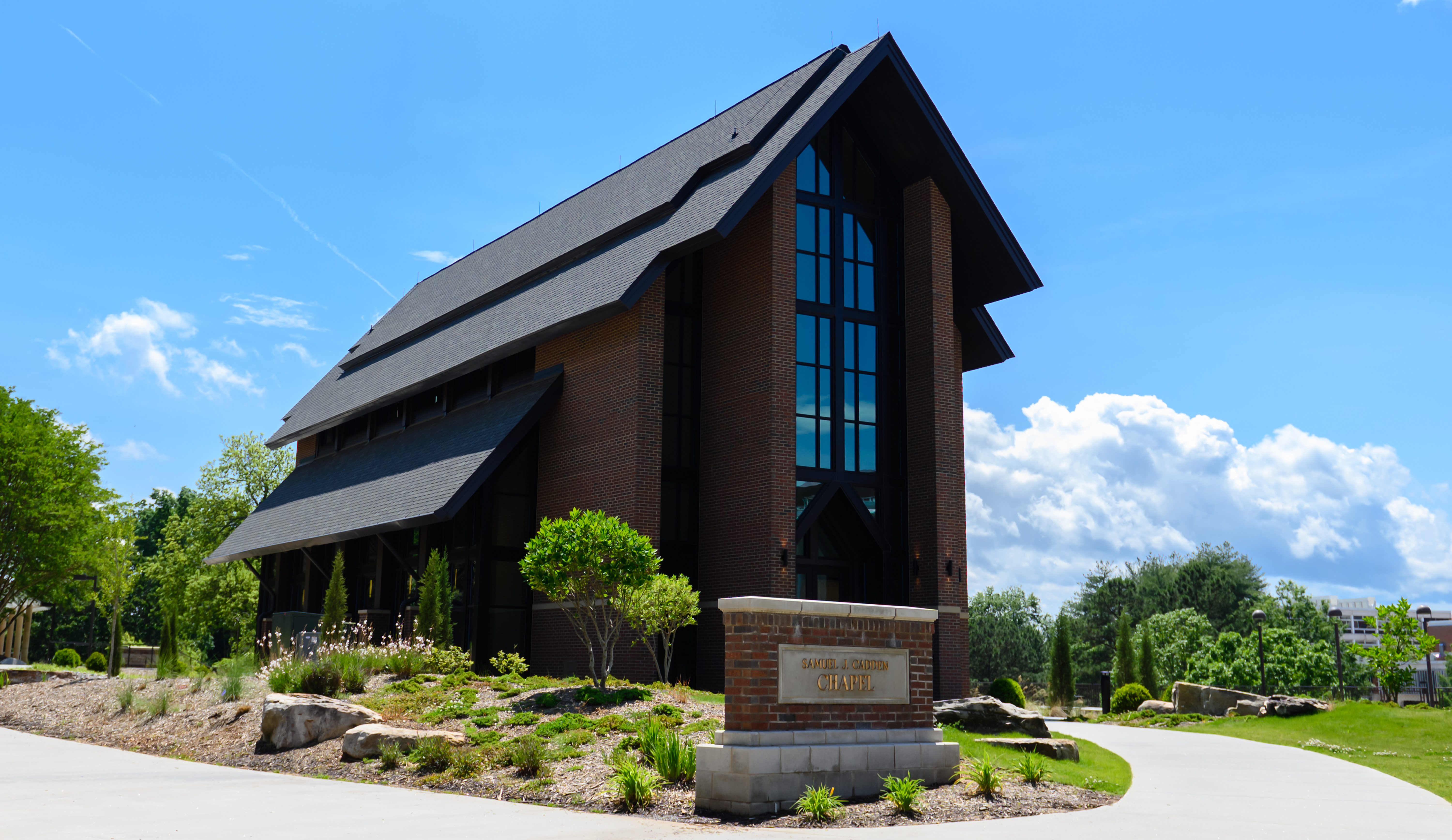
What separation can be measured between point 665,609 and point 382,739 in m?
6.80

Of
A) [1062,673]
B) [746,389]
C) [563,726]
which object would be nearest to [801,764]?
[563,726]

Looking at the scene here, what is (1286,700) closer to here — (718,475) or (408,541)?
(718,475)

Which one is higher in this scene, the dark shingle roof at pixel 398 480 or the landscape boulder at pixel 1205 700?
the dark shingle roof at pixel 398 480

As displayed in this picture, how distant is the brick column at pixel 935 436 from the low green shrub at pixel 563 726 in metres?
12.2

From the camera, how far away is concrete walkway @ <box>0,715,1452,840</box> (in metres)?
8.95

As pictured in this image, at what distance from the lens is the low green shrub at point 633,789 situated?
34.7ft

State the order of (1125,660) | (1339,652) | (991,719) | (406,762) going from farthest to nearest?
(1125,660) → (1339,652) → (991,719) → (406,762)

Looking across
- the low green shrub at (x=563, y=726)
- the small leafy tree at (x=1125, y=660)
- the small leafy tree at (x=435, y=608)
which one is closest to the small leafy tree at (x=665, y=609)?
the small leafy tree at (x=435, y=608)

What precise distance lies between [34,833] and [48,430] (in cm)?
3352

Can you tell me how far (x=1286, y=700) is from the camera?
985 inches

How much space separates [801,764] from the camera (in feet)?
35.8

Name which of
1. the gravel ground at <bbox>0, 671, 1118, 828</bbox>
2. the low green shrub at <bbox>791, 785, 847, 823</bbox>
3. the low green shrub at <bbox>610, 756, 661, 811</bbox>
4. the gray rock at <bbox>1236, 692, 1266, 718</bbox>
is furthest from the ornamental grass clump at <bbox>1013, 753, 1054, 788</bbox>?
the gray rock at <bbox>1236, 692, 1266, 718</bbox>

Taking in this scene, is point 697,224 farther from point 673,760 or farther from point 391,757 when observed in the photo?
point 673,760

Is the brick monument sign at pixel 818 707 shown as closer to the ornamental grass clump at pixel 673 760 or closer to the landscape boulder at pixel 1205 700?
the ornamental grass clump at pixel 673 760
